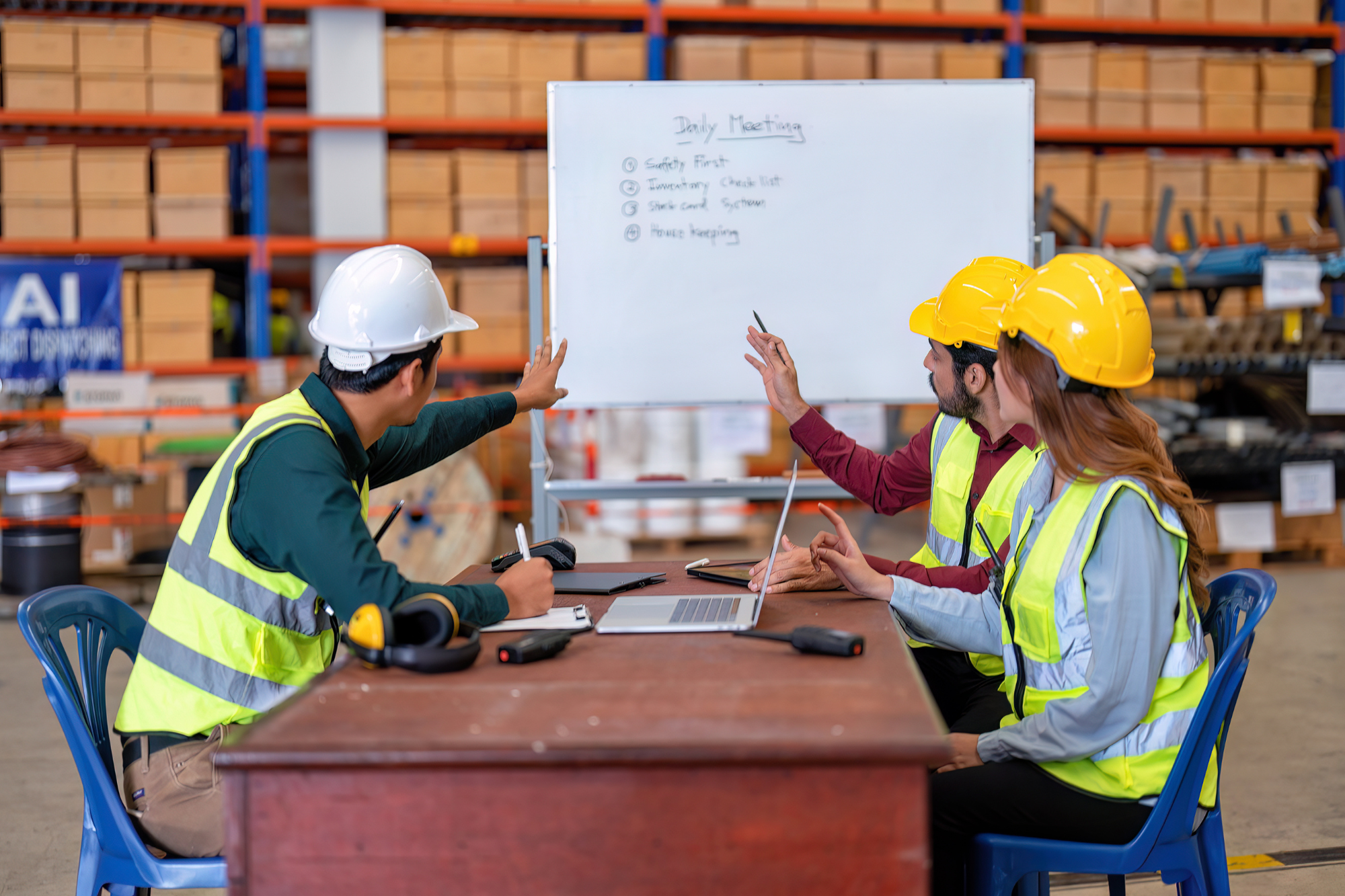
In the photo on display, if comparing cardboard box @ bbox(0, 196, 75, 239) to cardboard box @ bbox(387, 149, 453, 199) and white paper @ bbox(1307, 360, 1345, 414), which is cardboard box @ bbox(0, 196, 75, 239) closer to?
cardboard box @ bbox(387, 149, 453, 199)

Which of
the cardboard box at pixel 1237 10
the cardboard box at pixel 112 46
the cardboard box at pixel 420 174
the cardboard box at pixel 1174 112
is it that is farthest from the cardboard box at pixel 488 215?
the cardboard box at pixel 1237 10

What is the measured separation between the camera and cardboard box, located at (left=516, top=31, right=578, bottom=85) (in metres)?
6.60

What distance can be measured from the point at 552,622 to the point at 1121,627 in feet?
3.08

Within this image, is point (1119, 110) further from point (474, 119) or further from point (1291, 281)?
point (474, 119)

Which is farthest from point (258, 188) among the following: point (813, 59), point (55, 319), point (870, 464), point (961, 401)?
point (961, 401)

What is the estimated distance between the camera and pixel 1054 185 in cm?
701

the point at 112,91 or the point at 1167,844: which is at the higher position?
the point at 112,91

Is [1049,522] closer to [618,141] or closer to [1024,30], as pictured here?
[618,141]

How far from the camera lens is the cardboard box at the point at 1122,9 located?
284 inches

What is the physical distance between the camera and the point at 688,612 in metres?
2.01

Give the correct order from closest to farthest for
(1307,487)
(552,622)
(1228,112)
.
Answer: (552,622)
(1307,487)
(1228,112)

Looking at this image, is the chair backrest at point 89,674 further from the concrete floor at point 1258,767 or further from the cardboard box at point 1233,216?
the cardboard box at point 1233,216

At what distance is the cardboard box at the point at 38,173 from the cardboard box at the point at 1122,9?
254 inches

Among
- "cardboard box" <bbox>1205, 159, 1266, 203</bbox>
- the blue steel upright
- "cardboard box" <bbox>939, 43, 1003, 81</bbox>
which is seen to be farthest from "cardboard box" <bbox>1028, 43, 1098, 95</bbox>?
the blue steel upright
